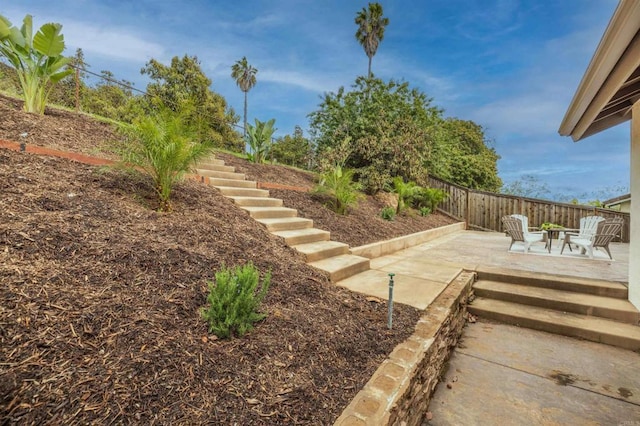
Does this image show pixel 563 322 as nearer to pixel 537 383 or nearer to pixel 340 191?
pixel 537 383

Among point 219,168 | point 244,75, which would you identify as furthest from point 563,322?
point 244,75

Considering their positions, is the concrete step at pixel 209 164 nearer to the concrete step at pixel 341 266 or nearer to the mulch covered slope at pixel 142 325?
the mulch covered slope at pixel 142 325

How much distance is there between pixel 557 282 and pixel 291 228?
3.99 m

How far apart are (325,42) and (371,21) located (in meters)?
9.63

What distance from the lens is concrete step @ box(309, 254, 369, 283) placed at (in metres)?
3.39

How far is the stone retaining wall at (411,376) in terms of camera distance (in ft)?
4.76

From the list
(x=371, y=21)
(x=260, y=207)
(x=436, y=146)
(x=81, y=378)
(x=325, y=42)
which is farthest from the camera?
(x=371, y=21)

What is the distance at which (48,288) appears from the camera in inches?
63.8

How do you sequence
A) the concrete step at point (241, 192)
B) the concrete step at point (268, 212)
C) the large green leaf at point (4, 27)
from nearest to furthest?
the large green leaf at point (4, 27)
the concrete step at point (268, 212)
the concrete step at point (241, 192)

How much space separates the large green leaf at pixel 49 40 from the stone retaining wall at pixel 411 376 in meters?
5.97

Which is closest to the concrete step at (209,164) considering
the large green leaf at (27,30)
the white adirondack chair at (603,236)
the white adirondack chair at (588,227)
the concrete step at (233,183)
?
the concrete step at (233,183)

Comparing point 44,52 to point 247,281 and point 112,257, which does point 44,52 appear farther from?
point 247,281

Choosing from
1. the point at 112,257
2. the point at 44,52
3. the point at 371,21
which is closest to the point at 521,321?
the point at 112,257

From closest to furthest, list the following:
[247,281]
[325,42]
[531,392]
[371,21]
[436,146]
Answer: [247,281] < [531,392] < [436,146] < [325,42] < [371,21]
